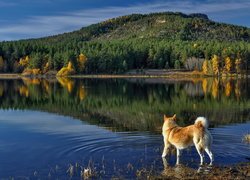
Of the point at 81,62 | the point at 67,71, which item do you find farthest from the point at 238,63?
the point at 67,71

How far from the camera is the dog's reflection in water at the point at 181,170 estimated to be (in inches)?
717

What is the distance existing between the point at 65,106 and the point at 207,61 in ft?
463

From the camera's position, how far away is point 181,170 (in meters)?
19.1

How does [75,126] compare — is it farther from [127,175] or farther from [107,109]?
[127,175]

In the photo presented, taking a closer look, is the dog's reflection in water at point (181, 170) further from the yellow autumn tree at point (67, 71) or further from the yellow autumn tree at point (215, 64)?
the yellow autumn tree at point (67, 71)

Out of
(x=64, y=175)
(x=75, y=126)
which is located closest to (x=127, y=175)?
(x=64, y=175)

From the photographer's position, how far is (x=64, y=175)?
1892cm

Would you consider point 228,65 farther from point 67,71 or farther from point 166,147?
point 166,147

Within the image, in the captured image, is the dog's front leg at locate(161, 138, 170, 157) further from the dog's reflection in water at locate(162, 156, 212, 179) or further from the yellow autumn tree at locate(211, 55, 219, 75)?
the yellow autumn tree at locate(211, 55, 219, 75)

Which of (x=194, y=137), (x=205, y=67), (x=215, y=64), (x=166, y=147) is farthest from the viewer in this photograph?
(x=205, y=67)

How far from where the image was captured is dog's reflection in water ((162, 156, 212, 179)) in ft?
59.7

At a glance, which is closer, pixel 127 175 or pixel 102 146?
pixel 127 175

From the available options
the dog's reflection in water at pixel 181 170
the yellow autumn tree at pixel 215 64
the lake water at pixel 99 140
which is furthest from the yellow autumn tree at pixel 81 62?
the dog's reflection in water at pixel 181 170

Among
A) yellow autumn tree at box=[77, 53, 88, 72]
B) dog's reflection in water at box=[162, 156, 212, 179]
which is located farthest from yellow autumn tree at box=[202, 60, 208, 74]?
dog's reflection in water at box=[162, 156, 212, 179]
